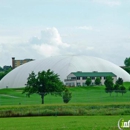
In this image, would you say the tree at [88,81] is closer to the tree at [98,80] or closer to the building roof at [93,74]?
the tree at [98,80]

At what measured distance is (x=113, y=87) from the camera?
72.4m

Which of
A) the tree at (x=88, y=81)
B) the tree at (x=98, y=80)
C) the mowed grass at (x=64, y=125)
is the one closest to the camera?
the mowed grass at (x=64, y=125)

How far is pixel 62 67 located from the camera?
336 ft

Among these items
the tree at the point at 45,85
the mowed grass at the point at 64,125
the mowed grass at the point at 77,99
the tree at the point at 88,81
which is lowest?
the mowed grass at the point at 64,125

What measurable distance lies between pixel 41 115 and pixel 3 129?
1678 cm

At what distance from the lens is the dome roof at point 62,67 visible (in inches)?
4031

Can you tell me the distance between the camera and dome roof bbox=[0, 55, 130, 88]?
10238 centimetres

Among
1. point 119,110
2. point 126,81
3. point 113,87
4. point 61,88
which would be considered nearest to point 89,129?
point 119,110

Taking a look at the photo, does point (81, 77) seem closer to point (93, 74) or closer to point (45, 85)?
point (93, 74)

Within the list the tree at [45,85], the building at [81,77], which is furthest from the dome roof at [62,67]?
the tree at [45,85]

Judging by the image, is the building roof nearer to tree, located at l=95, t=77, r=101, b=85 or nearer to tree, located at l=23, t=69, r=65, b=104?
tree, located at l=95, t=77, r=101, b=85

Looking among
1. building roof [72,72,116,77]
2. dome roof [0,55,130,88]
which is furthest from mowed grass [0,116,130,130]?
building roof [72,72,116,77]

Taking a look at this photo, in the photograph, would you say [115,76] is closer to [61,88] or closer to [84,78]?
[84,78]

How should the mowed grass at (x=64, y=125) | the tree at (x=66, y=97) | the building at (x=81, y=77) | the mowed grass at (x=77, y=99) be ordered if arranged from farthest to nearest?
the building at (x=81, y=77) → the mowed grass at (x=77, y=99) → the tree at (x=66, y=97) → the mowed grass at (x=64, y=125)
